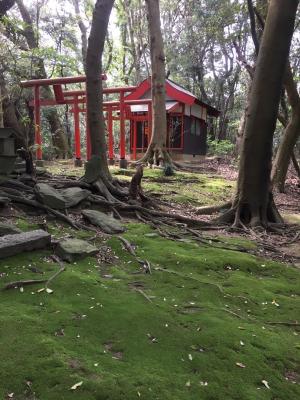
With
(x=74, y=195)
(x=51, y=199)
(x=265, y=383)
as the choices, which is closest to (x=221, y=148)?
(x=74, y=195)

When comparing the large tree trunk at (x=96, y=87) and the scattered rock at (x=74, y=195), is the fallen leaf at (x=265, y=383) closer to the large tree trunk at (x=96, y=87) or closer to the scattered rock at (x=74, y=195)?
the scattered rock at (x=74, y=195)

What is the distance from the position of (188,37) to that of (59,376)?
36002mm

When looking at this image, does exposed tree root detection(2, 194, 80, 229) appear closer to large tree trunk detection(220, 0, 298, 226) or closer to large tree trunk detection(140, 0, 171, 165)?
large tree trunk detection(220, 0, 298, 226)

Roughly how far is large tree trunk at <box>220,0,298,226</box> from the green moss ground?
146 inches

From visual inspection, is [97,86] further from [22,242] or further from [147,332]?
[147,332]

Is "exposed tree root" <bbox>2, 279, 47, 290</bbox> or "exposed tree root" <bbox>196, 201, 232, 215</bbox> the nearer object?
"exposed tree root" <bbox>2, 279, 47, 290</bbox>

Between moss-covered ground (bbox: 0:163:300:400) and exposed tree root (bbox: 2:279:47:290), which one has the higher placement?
exposed tree root (bbox: 2:279:47:290)

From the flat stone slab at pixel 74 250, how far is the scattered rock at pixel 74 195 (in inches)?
75.4

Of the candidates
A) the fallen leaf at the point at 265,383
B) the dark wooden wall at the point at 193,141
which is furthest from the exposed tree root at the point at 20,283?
the dark wooden wall at the point at 193,141

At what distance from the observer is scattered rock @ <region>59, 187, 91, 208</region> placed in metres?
7.66

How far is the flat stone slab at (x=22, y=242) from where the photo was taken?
4.88 m

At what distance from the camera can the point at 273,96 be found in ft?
29.2

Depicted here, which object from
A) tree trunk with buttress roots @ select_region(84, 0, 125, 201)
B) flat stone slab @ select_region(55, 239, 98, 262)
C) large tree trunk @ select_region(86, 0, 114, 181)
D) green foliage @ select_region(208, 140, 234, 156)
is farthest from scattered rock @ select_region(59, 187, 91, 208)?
green foliage @ select_region(208, 140, 234, 156)

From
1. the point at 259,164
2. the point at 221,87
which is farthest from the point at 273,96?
the point at 221,87
